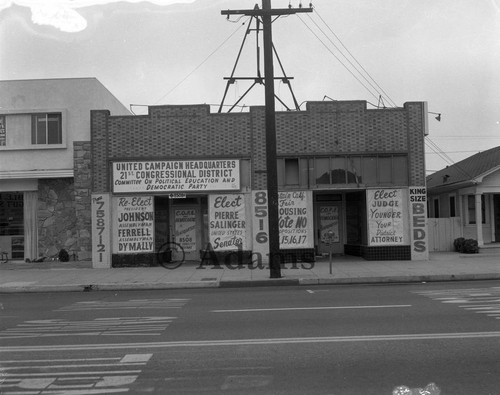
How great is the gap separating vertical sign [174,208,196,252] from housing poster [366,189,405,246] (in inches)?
260

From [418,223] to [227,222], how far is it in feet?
22.2

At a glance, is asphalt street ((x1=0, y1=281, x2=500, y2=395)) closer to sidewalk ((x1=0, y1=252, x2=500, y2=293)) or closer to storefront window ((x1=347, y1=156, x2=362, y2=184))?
sidewalk ((x1=0, y1=252, x2=500, y2=293))

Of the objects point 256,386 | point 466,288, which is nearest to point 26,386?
point 256,386

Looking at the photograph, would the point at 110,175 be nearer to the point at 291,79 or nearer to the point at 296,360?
the point at 291,79

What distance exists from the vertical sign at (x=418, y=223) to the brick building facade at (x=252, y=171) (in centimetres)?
4

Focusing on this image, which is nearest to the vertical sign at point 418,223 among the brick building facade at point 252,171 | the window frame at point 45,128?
the brick building facade at point 252,171

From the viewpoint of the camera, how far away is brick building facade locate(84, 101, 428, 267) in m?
18.1

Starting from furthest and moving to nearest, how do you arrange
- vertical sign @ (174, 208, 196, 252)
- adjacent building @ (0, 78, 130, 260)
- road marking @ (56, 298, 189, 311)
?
vertical sign @ (174, 208, 196, 252), adjacent building @ (0, 78, 130, 260), road marking @ (56, 298, 189, 311)

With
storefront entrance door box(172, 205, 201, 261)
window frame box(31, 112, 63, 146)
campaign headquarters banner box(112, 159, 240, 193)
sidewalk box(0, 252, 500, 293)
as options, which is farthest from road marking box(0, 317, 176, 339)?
window frame box(31, 112, 63, 146)

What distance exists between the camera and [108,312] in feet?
31.8

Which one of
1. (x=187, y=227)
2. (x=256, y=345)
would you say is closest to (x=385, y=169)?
(x=187, y=227)

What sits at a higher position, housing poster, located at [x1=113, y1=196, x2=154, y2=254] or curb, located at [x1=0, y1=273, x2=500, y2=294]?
housing poster, located at [x1=113, y1=196, x2=154, y2=254]

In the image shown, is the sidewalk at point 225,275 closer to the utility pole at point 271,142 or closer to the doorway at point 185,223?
the utility pole at point 271,142

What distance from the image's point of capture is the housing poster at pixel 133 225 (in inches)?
713
